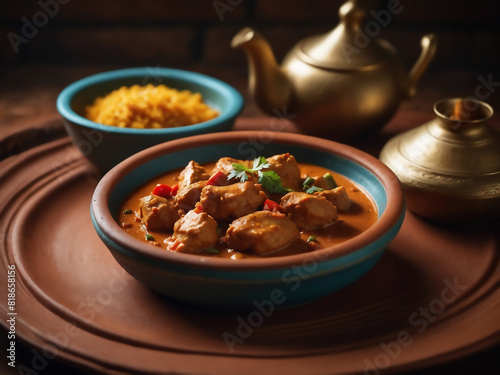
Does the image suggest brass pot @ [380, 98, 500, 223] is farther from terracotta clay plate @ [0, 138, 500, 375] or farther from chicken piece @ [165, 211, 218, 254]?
chicken piece @ [165, 211, 218, 254]

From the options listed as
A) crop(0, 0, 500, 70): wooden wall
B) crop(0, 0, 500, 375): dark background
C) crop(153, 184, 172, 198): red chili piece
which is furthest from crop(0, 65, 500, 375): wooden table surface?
crop(153, 184, 172, 198): red chili piece

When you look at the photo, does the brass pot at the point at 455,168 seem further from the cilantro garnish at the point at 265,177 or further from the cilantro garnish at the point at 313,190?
the cilantro garnish at the point at 265,177

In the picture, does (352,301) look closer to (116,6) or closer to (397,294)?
(397,294)

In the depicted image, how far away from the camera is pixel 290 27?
440 cm

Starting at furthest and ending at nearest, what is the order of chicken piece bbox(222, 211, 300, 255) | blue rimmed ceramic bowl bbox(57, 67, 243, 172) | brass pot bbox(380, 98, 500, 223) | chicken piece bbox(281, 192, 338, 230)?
blue rimmed ceramic bowl bbox(57, 67, 243, 172) → brass pot bbox(380, 98, 500, 223) → chicken piece bbox(281, 192, 338, 230) → chicken piece bbox(222, 211, 300, 255)

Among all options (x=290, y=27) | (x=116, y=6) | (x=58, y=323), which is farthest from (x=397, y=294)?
(x=116, y=6)

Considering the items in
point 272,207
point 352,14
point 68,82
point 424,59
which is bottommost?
point 68,82

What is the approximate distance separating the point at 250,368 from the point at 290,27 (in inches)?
118

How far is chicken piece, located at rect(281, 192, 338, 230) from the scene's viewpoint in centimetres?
225

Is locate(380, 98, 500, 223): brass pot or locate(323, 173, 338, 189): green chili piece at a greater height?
locate(323, 173, 338, 189): green chili piece

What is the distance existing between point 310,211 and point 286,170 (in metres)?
0.30

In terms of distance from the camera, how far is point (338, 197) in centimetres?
239

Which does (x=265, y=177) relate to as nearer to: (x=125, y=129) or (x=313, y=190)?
(x=313, y=190)

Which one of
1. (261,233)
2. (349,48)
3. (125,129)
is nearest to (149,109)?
(125,129)
